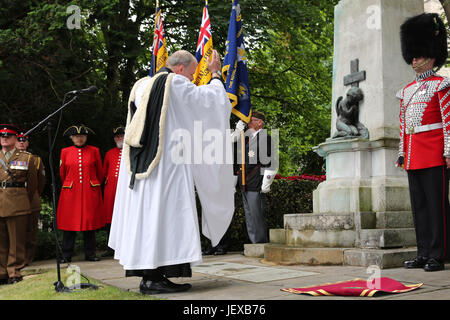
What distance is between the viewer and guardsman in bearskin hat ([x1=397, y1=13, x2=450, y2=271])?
549cm

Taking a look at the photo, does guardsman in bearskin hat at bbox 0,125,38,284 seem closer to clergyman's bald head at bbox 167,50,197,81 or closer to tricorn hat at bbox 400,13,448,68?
clergyman's bald head at bbox 167,50,197,81

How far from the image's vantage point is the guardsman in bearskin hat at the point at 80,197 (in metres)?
8.73

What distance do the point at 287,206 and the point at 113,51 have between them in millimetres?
5272

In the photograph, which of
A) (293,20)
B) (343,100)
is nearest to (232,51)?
(343,100)

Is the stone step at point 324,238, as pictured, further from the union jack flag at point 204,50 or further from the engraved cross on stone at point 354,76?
the union jack flag at point 204,50

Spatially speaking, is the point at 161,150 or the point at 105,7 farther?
the point at 105,7

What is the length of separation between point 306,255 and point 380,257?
0.93m

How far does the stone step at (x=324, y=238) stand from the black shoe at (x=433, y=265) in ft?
3.93

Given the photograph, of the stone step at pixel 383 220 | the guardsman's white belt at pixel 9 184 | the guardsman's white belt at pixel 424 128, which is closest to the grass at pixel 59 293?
the guardsman's white belt at pixel 9 184

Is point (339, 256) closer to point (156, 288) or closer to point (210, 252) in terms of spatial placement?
point (156, 288)

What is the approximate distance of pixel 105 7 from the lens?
31.5 ft

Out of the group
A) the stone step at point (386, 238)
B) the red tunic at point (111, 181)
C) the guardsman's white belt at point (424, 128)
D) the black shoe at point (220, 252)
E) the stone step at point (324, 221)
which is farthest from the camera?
the red tunic at point (111, 181)

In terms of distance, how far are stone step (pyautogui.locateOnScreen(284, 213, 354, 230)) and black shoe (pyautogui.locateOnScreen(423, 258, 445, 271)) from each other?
1.28 meters
